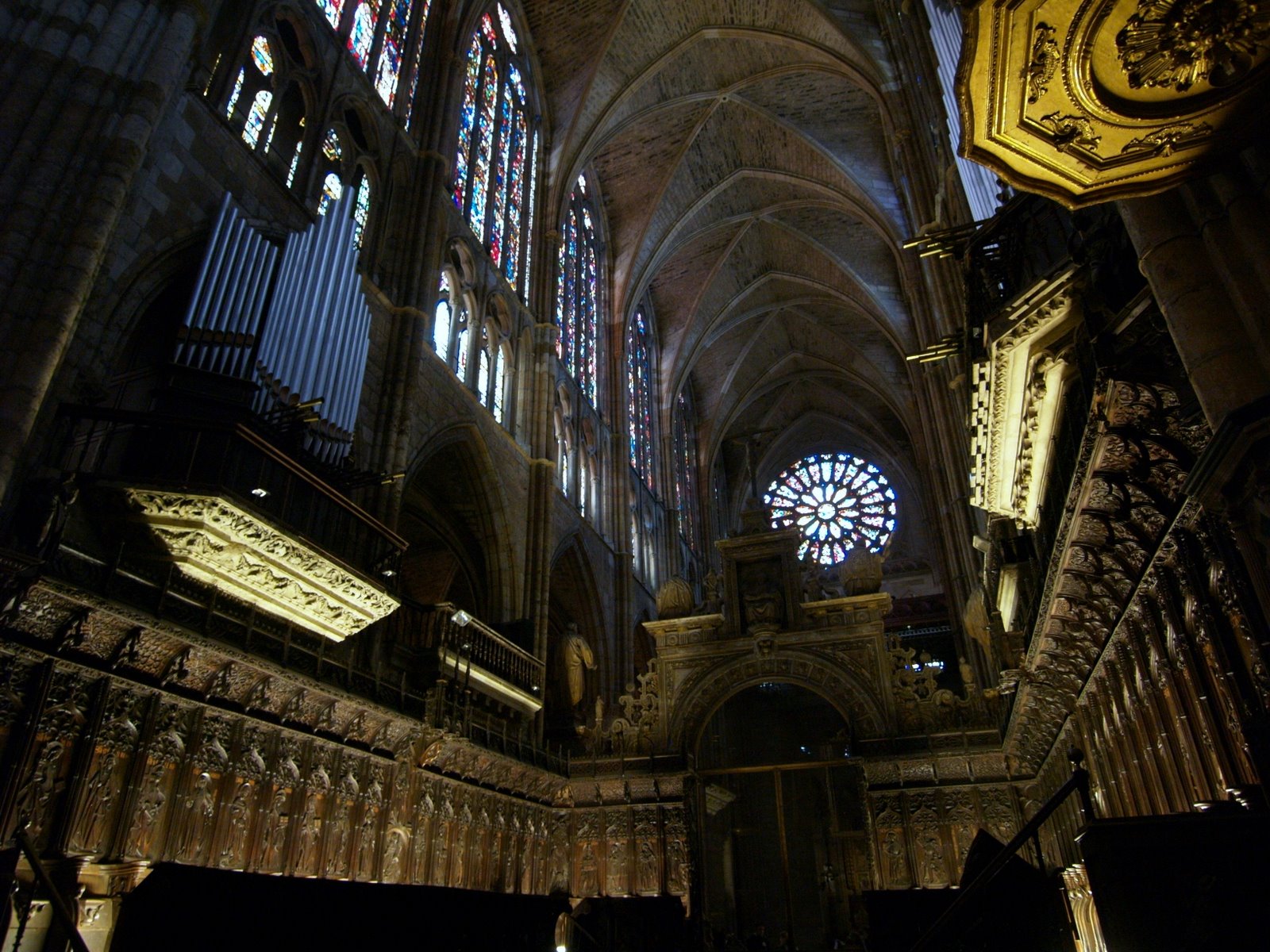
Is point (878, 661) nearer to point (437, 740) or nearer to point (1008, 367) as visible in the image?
point (437, 740)

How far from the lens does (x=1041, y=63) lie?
364 centimetres

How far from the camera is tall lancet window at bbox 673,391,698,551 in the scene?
2934 cm

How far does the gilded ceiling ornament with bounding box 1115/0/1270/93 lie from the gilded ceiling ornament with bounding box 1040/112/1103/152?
246mm

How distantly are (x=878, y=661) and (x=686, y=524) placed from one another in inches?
657

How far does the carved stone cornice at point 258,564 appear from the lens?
22.8 ft

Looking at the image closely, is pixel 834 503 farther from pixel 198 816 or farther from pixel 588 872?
Result: pixel 198 816

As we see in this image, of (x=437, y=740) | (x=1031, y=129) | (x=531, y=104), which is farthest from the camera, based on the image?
(x=531, y=104)

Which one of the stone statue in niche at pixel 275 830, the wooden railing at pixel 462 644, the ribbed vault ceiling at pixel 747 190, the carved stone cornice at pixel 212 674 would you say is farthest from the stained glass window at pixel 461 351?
the stone statue in niche at pixel 275 830

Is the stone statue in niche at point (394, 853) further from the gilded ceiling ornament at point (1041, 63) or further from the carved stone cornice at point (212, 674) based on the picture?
the gilded ceiling ornament at point (1041, 63)

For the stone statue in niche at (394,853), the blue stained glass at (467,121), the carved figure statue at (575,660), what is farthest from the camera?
the blue stained glass at (467,121)

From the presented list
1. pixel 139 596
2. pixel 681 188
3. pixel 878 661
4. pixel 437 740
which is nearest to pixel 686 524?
pixel 681 188

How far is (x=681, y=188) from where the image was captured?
25.4 metres

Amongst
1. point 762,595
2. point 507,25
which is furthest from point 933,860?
point 507,25

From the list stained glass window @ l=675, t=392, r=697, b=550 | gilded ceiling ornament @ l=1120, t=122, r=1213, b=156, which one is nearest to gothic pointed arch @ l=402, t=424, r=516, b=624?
gilded ceiling ornament @ l=1120, t=122, r=1213, b=156
